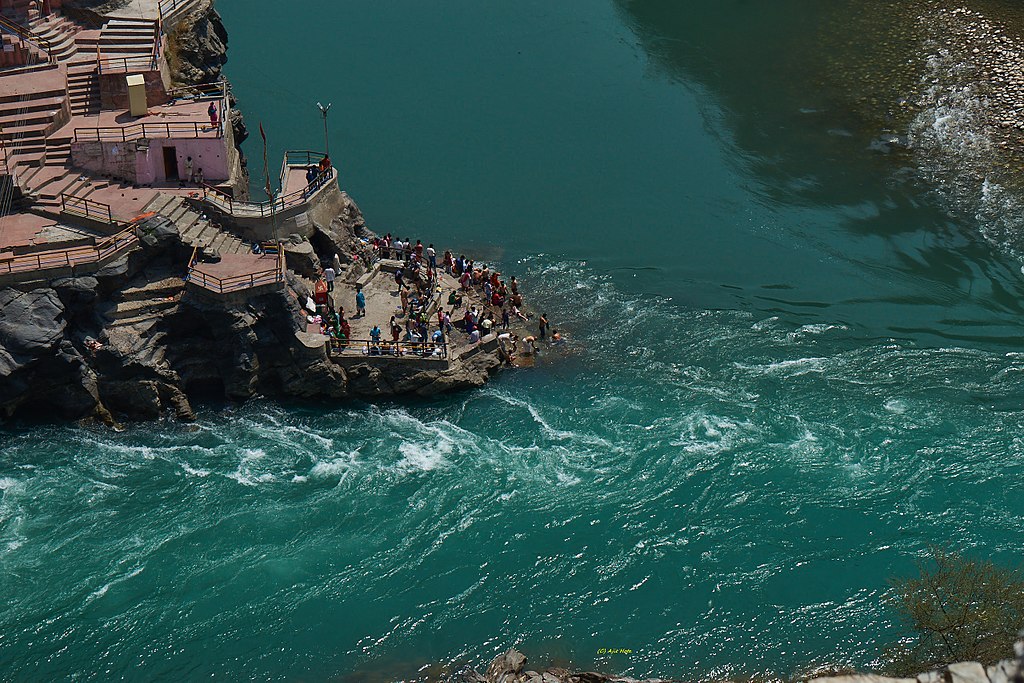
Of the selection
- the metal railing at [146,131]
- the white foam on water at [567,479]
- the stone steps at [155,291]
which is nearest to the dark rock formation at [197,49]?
the metal railing at [146,131]

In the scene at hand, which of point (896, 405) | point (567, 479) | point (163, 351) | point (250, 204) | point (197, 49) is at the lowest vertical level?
point (567, 479)

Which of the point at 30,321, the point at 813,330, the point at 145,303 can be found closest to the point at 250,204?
the point at 145,303

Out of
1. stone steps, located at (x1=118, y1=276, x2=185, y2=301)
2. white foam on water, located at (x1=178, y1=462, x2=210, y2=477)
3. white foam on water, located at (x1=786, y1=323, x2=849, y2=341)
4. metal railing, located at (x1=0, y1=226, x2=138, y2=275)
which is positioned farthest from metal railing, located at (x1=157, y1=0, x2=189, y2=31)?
white foam on water, located at (x1=786, y1=323, x2=849, y2=341)

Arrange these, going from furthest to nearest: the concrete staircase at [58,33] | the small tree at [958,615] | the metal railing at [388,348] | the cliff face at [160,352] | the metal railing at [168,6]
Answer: the metal railing at [168,6]
the concrete staircase at [58,33]
the metal railing at [388,348]
the cliff face at [160,352]
the small tree at [958,615]

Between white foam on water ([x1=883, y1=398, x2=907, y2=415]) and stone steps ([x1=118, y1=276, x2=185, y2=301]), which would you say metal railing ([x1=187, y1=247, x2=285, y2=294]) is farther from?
white foam on water ([x1=883, y1=398, x2=907, y2=415])

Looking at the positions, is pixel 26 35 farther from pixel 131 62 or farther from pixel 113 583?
pixel 113 583

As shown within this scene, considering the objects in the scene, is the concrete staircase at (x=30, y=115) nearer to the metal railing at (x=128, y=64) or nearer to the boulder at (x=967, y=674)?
the metal railing at (x=128, y=64)
